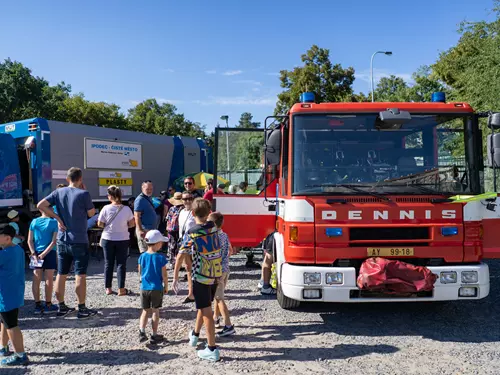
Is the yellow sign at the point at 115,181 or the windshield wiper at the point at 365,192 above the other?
the yellow sign at the point at 115,181

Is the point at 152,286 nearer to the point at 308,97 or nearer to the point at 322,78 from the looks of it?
the point at 308,97

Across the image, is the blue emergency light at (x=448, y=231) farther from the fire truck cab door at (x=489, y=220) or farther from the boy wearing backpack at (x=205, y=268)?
the boy wearing backpack at (x=205, y=268)

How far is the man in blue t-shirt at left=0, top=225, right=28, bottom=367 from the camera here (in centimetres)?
411

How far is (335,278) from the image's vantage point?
484 cm

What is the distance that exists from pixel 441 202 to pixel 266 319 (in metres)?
2.51

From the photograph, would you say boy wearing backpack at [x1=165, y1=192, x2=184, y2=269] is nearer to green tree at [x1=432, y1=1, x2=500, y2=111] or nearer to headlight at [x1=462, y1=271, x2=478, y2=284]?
headlight at [x1=462, y1=271, x2=478, y2=284]

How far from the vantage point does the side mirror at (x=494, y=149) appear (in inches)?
202

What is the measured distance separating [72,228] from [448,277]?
14.7 feet

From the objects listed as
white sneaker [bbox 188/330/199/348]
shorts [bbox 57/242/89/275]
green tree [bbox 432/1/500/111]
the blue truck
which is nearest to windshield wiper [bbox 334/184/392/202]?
white sneaker [bbox 188/330/199/348]

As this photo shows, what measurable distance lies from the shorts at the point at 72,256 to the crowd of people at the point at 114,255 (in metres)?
0.01

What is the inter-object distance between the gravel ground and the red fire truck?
1.65 ft

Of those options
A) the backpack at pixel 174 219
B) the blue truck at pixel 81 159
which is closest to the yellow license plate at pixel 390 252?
the backpack at pixel 174 219

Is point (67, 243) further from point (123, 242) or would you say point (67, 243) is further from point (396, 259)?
point (396, 259)

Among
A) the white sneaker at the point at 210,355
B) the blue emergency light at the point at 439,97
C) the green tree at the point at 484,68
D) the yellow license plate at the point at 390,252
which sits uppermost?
the green tree at the point at 484,68
